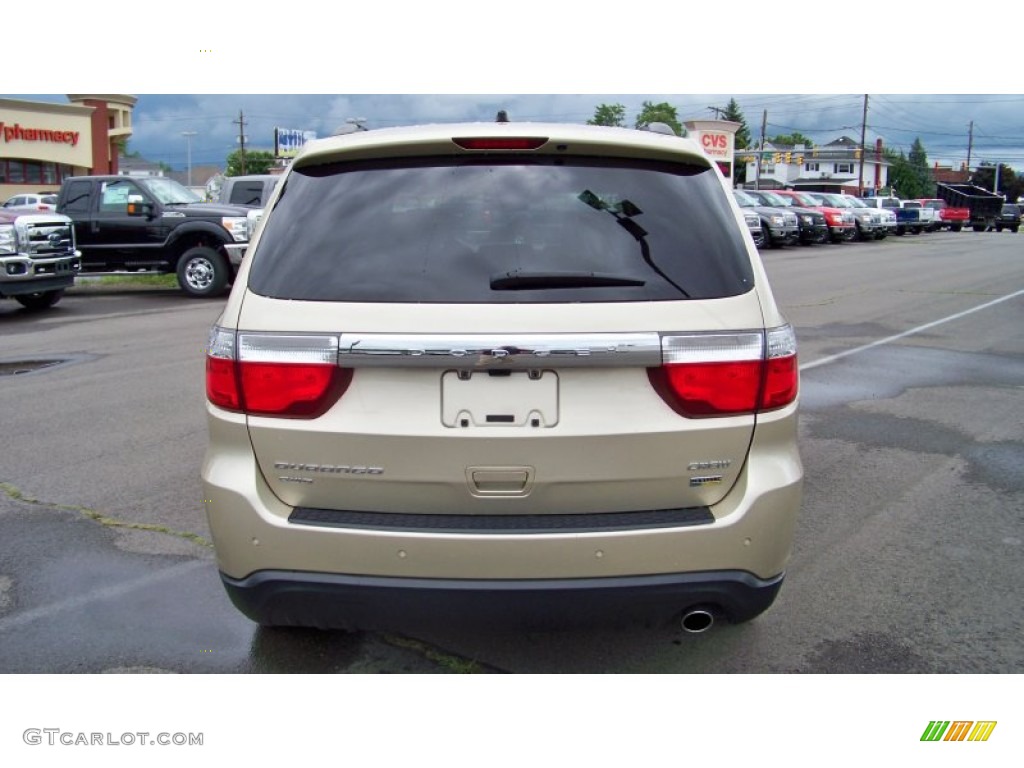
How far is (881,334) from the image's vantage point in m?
11.9

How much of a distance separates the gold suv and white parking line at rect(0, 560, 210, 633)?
1453 millimetres

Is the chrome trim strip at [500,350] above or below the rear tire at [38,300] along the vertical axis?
above

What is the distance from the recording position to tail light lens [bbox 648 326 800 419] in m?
2.79

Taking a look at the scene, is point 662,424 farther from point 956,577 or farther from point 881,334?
point 881,334

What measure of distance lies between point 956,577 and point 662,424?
238cm

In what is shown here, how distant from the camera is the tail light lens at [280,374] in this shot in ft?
9.16

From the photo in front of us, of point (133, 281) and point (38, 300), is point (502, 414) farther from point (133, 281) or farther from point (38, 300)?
point (133, 281)

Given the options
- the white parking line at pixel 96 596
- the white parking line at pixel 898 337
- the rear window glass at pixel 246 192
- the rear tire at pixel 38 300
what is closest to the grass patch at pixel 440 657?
the white parking line at pixel 96 596

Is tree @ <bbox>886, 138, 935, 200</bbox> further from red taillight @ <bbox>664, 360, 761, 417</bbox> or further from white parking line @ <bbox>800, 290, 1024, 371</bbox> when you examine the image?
red taillight @ <bbox>664, 360, 761, 417</bbox>

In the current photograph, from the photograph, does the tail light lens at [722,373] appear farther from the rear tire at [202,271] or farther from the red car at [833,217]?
the red car at [833,217]

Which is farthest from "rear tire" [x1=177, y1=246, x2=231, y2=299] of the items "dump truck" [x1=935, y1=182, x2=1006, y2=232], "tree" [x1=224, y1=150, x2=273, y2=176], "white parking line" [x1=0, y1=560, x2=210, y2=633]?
"tree" [x1=224, y1=150, x2=273, y2=176]

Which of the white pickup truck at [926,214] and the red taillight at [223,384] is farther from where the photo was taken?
the white pickup truck at [926,214]

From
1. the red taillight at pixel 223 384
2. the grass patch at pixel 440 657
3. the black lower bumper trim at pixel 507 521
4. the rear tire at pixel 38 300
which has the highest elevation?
the red taillight at pixel 223 384
